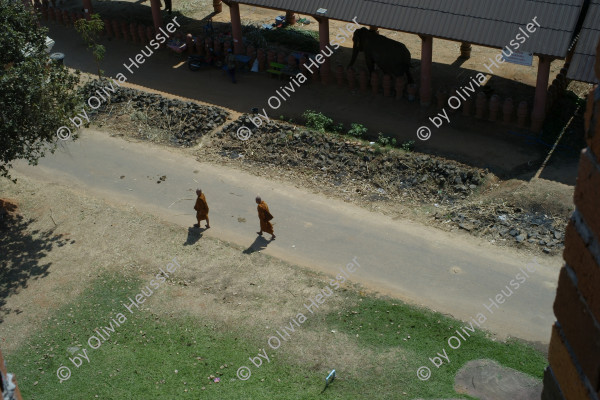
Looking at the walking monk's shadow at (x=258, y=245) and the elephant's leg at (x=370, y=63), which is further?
the elephant's leg at (x=370, y=63)

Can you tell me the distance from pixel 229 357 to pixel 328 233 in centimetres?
452

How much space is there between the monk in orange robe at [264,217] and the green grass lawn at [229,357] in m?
2.78

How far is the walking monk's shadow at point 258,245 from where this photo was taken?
16.0m

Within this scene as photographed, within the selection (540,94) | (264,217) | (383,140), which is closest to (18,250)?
(264,217)

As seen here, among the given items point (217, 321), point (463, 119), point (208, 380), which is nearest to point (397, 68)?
point (463, 119)

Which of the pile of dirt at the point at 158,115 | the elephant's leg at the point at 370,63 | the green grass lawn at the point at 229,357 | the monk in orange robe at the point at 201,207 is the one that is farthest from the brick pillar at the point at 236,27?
the green grass lawn at the point at 229,357

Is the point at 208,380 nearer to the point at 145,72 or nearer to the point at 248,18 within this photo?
the point at 145,72

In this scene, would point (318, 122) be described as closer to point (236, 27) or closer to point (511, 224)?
point (236, 27)

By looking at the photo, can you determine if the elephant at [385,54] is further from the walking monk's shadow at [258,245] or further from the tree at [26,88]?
the tree at [26,88]

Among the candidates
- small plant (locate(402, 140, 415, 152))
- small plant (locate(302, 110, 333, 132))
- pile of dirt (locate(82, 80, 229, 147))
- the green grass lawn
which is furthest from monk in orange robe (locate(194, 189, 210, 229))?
small plant (locate(402, 140, 415, 152))

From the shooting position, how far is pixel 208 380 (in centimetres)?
1274

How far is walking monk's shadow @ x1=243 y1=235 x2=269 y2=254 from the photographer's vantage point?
16.0 m

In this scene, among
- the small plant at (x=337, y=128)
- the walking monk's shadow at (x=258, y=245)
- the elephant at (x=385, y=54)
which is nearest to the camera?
the walking monk's shadow at (x=258, y=245)

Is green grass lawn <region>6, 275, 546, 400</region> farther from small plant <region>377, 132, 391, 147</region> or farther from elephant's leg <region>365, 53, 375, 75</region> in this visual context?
elephant's leg <region>365, 53, 375, 75</region>
